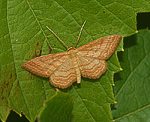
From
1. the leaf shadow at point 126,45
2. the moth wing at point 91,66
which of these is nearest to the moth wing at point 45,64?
the moth wing at point 91,66

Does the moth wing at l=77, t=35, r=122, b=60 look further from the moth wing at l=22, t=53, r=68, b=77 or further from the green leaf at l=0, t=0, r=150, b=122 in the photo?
the moth wing at l=22, t=53, r=68, b=77

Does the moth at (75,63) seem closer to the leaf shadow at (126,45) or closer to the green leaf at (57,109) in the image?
the leaf shadow at (126,45)

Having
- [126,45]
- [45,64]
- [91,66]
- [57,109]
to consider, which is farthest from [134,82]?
[57,109]

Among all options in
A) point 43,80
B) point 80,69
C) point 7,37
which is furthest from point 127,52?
point 7,37

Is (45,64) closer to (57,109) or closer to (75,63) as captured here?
(75,63)

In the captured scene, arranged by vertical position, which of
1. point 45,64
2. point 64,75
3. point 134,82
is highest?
point 45,64

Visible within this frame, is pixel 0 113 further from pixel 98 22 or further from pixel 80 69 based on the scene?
pixel 98 22

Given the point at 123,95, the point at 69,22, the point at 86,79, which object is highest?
the point at 69,22
